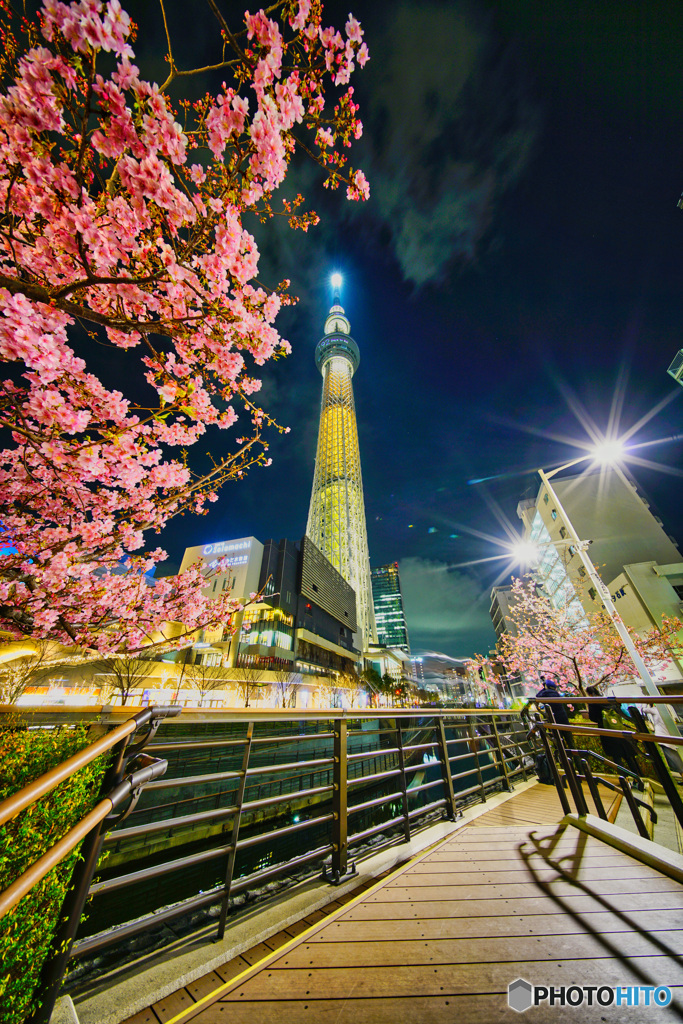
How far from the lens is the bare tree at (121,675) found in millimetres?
19547

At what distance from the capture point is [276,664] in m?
31.7

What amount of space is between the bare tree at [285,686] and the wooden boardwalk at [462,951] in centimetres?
2584

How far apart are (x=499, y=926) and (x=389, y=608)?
11759 centimetres

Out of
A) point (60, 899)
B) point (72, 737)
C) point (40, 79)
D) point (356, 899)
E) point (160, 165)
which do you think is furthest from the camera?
point (160, 165)

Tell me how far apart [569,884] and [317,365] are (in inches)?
3928

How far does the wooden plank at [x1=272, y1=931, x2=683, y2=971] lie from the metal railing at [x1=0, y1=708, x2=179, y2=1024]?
1.07 m

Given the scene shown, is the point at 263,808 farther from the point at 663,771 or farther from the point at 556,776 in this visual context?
the point at 663,771

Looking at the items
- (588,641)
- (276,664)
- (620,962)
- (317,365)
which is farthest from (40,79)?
(317,365)

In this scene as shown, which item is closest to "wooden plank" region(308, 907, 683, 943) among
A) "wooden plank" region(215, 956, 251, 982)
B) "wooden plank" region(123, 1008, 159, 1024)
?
"wooden plank" region(215, 956, 251, 982)

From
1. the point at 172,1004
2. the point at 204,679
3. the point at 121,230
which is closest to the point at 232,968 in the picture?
the point at 172,1004

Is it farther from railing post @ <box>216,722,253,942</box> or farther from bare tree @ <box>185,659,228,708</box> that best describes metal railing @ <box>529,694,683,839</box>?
bare tree @ <box>185,659,228,708</box>

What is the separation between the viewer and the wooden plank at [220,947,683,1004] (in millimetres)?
1664

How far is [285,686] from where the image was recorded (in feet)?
93.2

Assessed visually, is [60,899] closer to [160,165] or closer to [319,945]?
[319,945]
